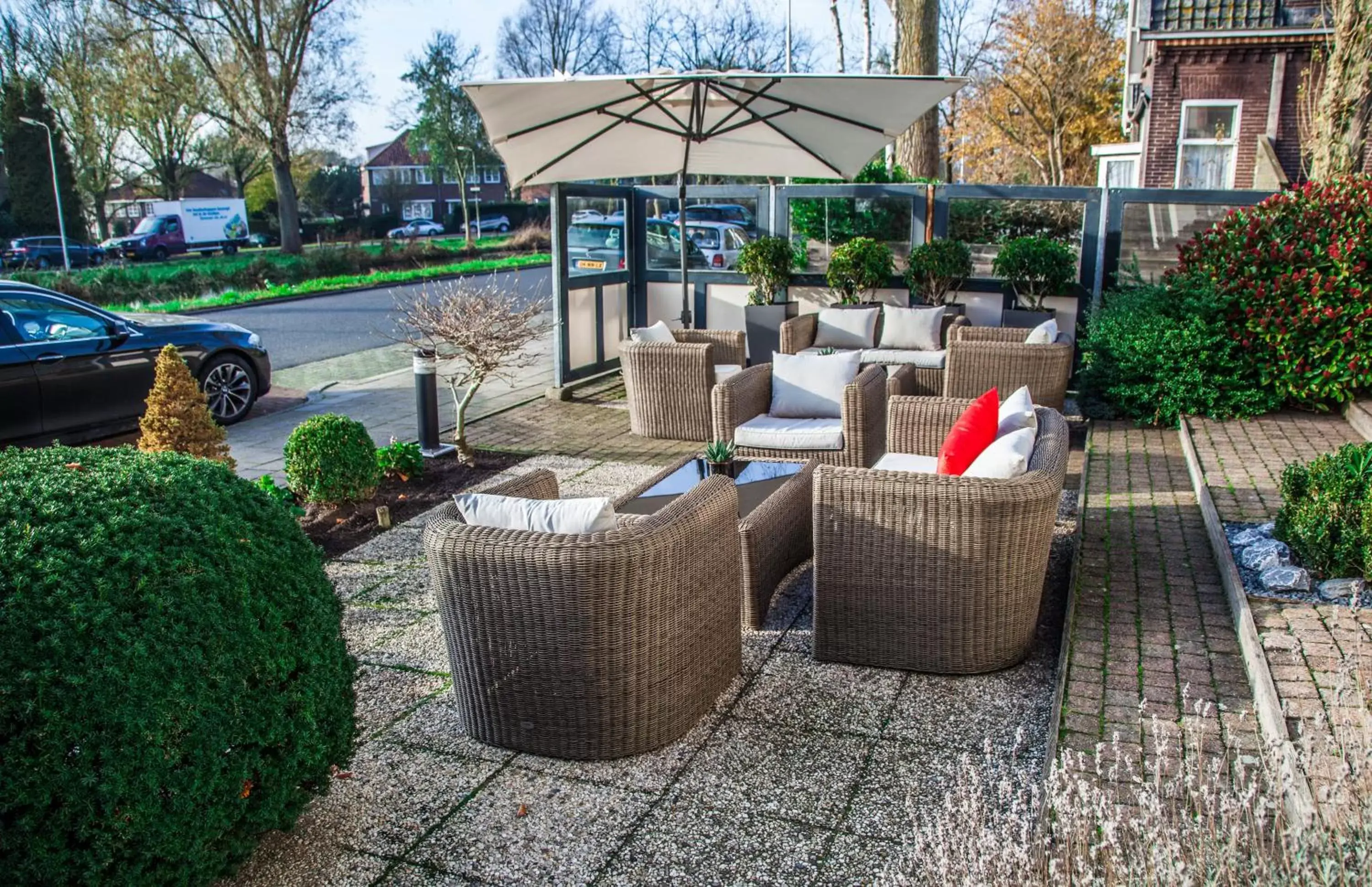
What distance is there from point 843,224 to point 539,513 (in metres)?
→ 7.80

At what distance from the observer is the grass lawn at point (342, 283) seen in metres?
19.6

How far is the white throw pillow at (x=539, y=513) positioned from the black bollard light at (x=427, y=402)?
12.3 ft

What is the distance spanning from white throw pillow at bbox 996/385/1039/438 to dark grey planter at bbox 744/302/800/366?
4978mm

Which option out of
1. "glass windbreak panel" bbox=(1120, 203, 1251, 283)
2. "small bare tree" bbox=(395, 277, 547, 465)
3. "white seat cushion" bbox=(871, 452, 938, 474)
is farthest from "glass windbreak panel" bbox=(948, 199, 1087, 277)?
"white seat cushion" bbox=(871, 452, 938, 474)

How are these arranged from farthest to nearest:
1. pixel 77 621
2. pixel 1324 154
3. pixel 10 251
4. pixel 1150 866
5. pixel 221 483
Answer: pixel 10 251 → pixel 1324 154 → pixel 221 483 → pixel 77 621 → pixel 1150 866

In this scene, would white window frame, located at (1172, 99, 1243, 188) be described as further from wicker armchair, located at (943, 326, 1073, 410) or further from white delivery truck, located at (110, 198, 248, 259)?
white delivery truck, located at (110, 198, 248, 259)

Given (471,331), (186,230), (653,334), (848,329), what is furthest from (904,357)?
(186,230)

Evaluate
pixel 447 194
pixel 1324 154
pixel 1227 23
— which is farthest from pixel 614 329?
pixel 447 194

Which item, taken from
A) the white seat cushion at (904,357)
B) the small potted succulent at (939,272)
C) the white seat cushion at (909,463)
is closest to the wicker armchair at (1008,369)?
the white seat cushion at (904,357)

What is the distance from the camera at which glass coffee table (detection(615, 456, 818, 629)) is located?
445 cm

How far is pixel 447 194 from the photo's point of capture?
231 feet

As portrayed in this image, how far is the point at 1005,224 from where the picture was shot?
32.7 feet

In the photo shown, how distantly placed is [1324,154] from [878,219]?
382 centimetres

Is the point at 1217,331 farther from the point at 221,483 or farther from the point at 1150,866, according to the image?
the point at 221,483
